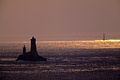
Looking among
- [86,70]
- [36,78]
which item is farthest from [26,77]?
[86,70]

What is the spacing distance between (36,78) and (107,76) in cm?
Result: 876

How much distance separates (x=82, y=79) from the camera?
60.0 metres

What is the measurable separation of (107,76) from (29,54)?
2676 centimetres

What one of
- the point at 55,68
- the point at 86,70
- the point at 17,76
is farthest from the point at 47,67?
the point at 17,76

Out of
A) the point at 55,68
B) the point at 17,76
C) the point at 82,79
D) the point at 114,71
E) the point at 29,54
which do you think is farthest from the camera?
the point at 29,54

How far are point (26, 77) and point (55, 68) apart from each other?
41.0 ft

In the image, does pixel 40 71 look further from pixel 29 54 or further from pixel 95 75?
pixel 29 54

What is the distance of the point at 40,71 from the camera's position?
230 ft

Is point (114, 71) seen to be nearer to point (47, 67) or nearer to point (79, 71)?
point (79, 71)

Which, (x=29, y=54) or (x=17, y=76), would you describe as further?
(x=29, y=54)

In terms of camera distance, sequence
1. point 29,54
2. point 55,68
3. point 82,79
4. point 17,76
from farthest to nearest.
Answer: point 29,54, point 55,68, point 17,76, point 82,79

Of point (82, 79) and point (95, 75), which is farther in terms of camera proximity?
point (95, 75)

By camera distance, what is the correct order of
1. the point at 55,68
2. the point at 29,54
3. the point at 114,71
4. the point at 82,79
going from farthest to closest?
the point at 29,54 → the point at 55,68 → the point at 114,71 → the point at 82,79

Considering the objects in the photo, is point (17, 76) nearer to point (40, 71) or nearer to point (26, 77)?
point (26, 77)
